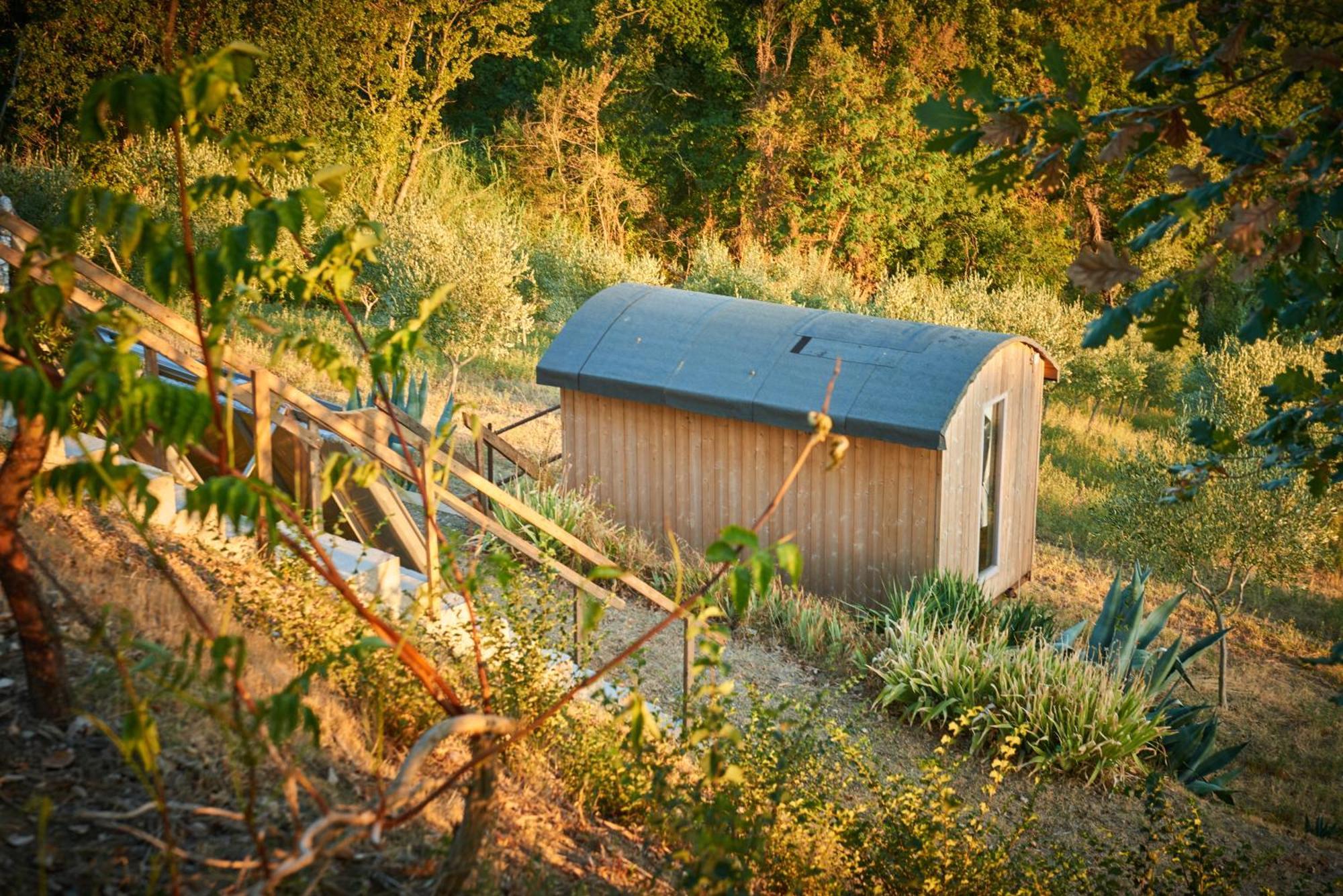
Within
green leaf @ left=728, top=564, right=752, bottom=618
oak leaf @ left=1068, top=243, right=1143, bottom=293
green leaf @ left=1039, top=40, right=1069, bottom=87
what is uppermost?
green leaf @ left=1039, top=40, right=1069, bottom=87

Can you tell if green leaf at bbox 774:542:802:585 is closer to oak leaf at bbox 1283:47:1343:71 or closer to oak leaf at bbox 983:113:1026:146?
oak leaf at bbox 983:113:1026:146

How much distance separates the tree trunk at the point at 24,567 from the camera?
125 inches

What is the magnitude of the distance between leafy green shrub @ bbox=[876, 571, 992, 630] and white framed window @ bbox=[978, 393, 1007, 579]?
0.96 m

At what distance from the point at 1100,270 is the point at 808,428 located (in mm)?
6032

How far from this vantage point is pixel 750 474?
990cm

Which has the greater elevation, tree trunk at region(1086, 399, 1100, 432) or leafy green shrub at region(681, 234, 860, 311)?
leafy green shrub at region(681, 234, 860, 311)

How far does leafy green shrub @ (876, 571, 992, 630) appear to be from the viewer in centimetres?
864

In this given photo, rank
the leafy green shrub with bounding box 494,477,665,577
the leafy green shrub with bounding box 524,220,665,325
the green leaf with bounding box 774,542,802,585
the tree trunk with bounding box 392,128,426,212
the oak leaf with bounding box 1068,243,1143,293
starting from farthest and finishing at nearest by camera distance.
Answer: the tree trunk with bounding box 392,128,426,212
the leafy green shrub with bounding box 524,220,665,325
the leafy green shrub with bounding box 494,477,665,577
the oak leaf with bounding box 1068,243,1143,293
the green leaf with bounding box 774,542,802,585

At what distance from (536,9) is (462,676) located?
22562mm

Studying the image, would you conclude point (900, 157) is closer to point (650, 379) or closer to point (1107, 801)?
point (650, 379)

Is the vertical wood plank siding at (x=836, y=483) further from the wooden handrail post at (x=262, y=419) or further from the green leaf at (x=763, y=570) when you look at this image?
the green leaf at (x=763, y=570)

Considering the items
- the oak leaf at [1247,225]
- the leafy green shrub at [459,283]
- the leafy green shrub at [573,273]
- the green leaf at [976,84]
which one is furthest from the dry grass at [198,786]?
A: the leafy green shrub at [573,273]

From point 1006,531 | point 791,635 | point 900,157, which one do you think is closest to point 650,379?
point 791,635

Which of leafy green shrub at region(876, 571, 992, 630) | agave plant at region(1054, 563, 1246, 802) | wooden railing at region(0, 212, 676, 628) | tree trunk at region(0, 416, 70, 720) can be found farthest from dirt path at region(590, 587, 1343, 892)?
tree trunk at region(0, 416, 70, 720)
